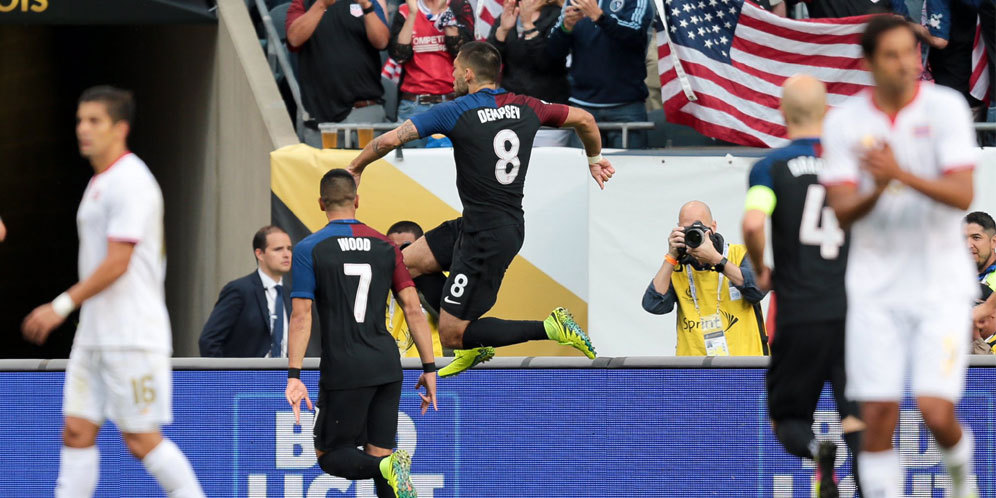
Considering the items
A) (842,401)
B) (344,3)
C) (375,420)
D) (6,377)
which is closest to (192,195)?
(344,3)

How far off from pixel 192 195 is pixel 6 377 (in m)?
7.14

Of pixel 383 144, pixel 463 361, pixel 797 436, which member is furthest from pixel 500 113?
pixel 797 436

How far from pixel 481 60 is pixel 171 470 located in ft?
11.4

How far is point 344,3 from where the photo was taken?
12789 millimetres

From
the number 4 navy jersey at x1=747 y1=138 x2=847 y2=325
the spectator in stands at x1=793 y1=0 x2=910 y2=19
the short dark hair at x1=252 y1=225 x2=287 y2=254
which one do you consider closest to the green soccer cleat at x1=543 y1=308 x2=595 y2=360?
the short dark hair at x1=252 y1=225 x2=287 y2=254

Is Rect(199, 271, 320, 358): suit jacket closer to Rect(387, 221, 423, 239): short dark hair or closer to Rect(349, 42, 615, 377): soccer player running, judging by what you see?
Rect(387, 221, 423, 239): short dark hair

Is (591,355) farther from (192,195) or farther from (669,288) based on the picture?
(192,195)

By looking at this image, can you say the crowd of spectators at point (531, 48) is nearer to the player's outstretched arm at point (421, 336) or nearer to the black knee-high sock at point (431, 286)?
the black knee-high sock at point (431, 286)

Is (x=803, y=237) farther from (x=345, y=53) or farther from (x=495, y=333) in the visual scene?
(x=345, y=53)

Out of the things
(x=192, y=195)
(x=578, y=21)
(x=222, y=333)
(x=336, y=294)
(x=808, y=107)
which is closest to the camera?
(x=808, y=107)

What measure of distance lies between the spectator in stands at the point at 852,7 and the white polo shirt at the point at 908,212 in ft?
20.0

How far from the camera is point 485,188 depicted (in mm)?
9156

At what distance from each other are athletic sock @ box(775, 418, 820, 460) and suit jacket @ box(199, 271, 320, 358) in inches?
171

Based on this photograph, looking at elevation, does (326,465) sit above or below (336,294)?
below
